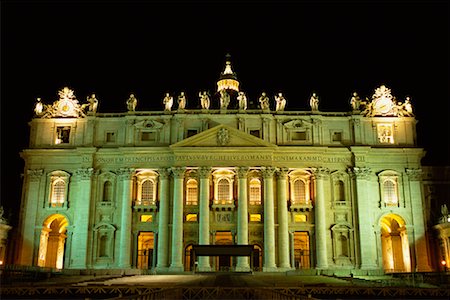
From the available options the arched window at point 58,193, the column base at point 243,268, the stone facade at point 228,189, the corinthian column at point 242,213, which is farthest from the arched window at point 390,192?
the arched window at point 58,193

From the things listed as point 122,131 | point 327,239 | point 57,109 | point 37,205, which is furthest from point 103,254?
point 327,239

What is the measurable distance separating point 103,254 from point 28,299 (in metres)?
32.0

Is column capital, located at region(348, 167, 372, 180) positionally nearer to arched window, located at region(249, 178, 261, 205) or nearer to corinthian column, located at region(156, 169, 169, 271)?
arched window, located at region(249, 178, 261, 205)

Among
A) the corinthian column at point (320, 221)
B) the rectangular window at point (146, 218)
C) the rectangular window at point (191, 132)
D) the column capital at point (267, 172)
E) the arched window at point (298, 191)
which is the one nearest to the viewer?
the corinthian column at point (320, 221)

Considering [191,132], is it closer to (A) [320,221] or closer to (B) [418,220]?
(A) [320,221]

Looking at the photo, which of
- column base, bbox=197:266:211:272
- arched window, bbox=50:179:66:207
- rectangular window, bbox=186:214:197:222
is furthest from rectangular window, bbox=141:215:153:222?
arched window, bbox=50:179:66:207

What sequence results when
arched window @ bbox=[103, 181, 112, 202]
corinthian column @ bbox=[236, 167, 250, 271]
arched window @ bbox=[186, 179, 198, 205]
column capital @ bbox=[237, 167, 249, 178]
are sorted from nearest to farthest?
corinthian column @ bbox=[236, 167, 250, 271] < column capital @ bbox=[237, 167, 249, 178] < arched window @ bbox=[186, 179, 198, 205] < arched window @ bbox=[103, 181, 112, 202]

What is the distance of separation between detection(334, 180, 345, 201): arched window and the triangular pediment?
9166 millimetres

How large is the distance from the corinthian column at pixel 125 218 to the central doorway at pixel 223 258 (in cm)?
1007

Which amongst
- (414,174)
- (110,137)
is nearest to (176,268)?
(110,137)

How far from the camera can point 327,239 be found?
64625 millimetres

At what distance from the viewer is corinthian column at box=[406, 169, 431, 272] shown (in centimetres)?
6334

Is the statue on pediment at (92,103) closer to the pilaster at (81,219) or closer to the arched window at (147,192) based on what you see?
the pilaster at (81,219)

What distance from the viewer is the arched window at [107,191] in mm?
67062
